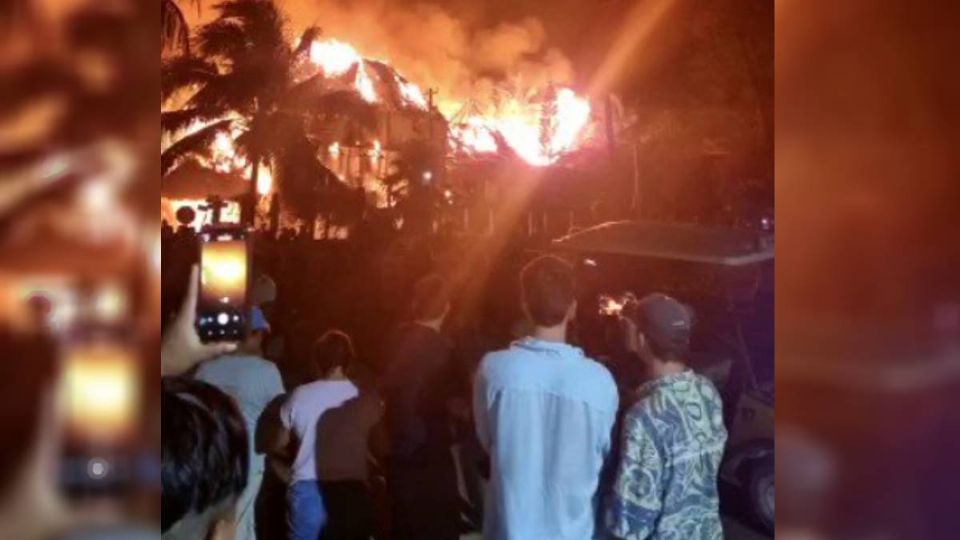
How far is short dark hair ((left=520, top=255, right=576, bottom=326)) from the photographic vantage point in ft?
6.65

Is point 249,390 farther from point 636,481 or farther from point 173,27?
point 636,481

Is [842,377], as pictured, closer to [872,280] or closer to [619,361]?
[872,280]

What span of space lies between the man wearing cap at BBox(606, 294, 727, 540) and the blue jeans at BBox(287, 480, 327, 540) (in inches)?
22.0

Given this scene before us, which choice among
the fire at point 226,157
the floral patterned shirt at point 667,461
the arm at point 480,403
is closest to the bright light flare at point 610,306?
the floral patterned shirt at point 667,461

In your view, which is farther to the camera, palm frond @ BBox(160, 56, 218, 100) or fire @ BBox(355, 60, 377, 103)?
fire @ BBox(355, 60, 377, 103)

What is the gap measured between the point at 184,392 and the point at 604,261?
2.81 ft

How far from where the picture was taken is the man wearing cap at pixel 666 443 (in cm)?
204

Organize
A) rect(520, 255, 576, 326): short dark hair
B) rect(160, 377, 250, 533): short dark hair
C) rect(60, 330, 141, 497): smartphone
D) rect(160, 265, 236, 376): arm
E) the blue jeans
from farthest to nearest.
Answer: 1. rect(520, 255, 576, 326): short dark hair
2. the blue jeans
3. rect(160, 265, 236, 376): arm
4. rect(60, 330, 141, 497): smartphone
5. rect(160, 377, 250, 533): short dark hair

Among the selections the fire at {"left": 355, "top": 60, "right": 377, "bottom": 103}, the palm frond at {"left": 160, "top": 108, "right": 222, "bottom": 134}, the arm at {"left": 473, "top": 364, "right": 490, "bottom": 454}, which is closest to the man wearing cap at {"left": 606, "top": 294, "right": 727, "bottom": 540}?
the arm at {"left": 473, "top": 364, "right": 490, "bottom": 454}

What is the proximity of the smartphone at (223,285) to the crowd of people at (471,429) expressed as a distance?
0.07 ft

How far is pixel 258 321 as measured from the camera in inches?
74.9

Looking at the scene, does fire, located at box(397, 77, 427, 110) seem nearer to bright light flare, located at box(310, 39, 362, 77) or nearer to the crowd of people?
bright light flare, located at box(310, 39, 362, 77)

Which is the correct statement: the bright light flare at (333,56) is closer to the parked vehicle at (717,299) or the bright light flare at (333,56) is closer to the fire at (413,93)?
the fire at (413,93)

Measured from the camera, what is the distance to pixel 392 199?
1.98 m
